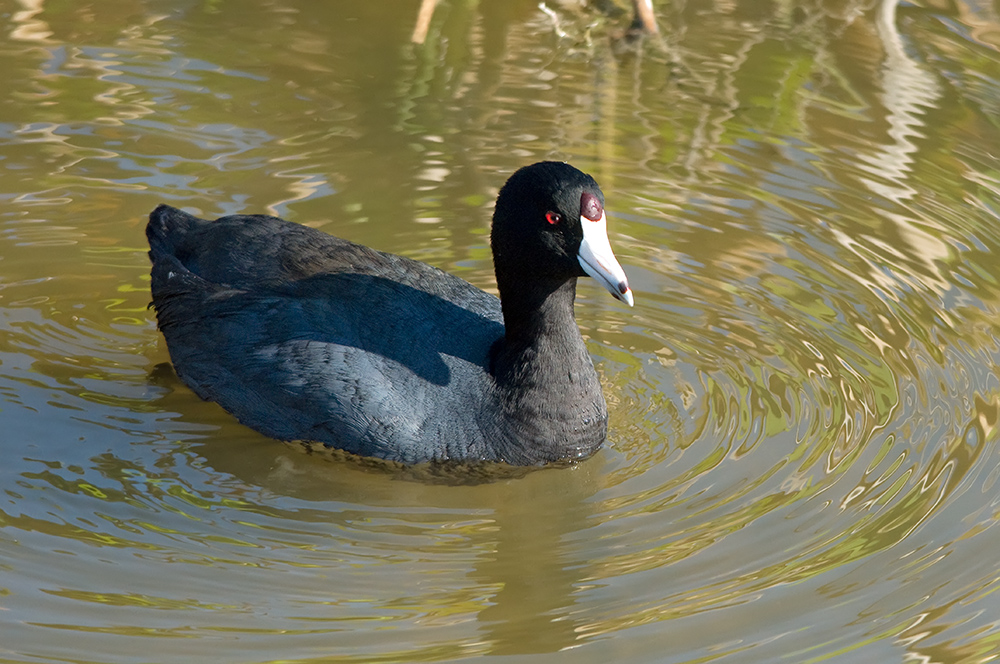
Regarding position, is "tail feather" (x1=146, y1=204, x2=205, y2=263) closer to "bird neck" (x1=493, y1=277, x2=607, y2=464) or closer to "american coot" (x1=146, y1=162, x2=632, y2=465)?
"american coot" (x1=146, y1=162, x2=632, y2=465)

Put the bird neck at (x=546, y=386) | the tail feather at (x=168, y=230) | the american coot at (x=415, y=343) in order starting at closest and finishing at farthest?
the american coot at (x=415, y=343), the bird neck at (x=546, y=386), the tail feather at (x=168, y=230)

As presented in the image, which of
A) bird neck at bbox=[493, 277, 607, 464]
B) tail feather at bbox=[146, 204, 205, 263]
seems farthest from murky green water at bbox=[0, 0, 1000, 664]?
tail feather at bbox=[146, 204, 205, 263]

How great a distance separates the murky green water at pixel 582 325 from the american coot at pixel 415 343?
178mm

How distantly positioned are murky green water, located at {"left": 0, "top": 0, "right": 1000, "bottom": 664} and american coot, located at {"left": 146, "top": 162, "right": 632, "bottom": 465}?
0.18 m

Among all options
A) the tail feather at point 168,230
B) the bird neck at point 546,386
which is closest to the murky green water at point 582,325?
the bird neck at point 546,386

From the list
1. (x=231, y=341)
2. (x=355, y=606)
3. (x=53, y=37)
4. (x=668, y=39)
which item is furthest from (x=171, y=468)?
(x=668, y=39)

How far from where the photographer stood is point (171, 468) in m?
4.36

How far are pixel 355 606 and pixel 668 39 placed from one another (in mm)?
4878

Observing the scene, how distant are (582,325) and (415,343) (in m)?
1.06

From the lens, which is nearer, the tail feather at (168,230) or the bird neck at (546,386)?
the bird neck at (546,386)

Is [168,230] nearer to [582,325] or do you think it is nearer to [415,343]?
[415,343]

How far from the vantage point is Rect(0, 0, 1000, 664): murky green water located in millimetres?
3666

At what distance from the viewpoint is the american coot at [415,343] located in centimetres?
418

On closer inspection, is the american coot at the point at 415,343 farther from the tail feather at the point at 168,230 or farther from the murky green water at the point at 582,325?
the tail feather at the point at 168,230
